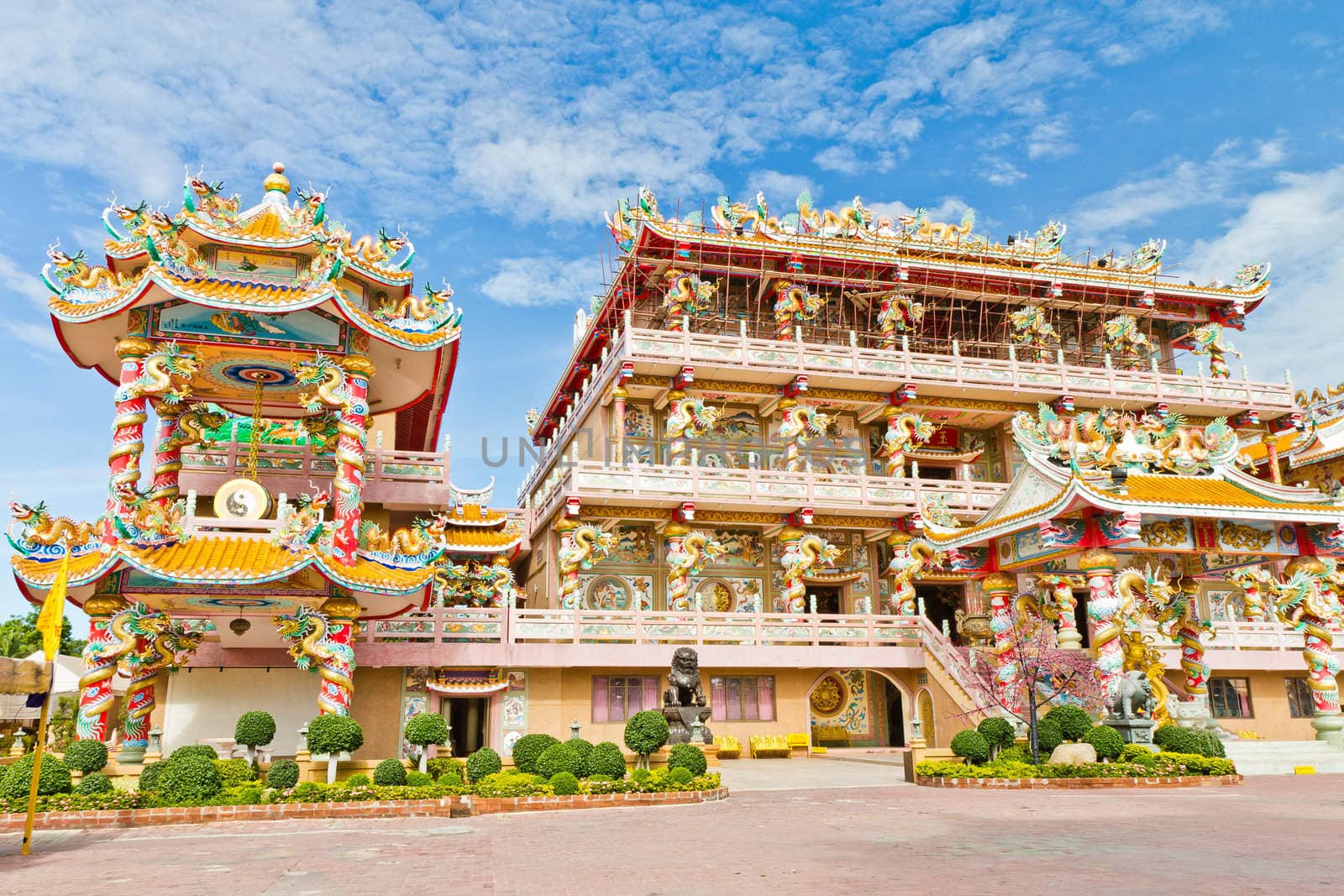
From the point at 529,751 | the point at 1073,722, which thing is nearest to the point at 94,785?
the point at 529,751

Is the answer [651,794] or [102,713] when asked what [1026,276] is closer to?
[651,794]

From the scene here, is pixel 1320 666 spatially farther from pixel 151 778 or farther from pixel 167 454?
pixel 167 454

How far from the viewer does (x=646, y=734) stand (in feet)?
52.3

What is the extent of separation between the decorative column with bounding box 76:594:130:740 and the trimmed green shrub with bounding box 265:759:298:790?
14.2 ft

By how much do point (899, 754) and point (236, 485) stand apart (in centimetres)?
1647

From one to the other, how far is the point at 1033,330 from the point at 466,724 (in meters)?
21.4

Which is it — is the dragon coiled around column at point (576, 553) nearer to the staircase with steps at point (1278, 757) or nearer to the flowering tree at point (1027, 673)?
the flowering tree at point (1027, 673)

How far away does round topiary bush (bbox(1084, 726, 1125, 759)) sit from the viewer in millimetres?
15992

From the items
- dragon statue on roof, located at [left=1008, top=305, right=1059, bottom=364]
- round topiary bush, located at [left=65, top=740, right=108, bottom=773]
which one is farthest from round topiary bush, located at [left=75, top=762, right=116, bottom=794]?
dragon statue on roof, located at [left=1008, top=305, right=1059, bottom=364]

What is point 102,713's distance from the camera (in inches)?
640

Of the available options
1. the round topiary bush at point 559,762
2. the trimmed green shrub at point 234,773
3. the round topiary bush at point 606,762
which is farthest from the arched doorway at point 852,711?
the trimmed green shrub at point 234,773

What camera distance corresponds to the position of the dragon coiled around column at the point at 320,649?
669 inches

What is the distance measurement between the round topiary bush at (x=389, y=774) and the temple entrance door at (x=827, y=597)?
1684cm

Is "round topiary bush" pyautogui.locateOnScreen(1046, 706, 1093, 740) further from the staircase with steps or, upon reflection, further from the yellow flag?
the yellow flag
